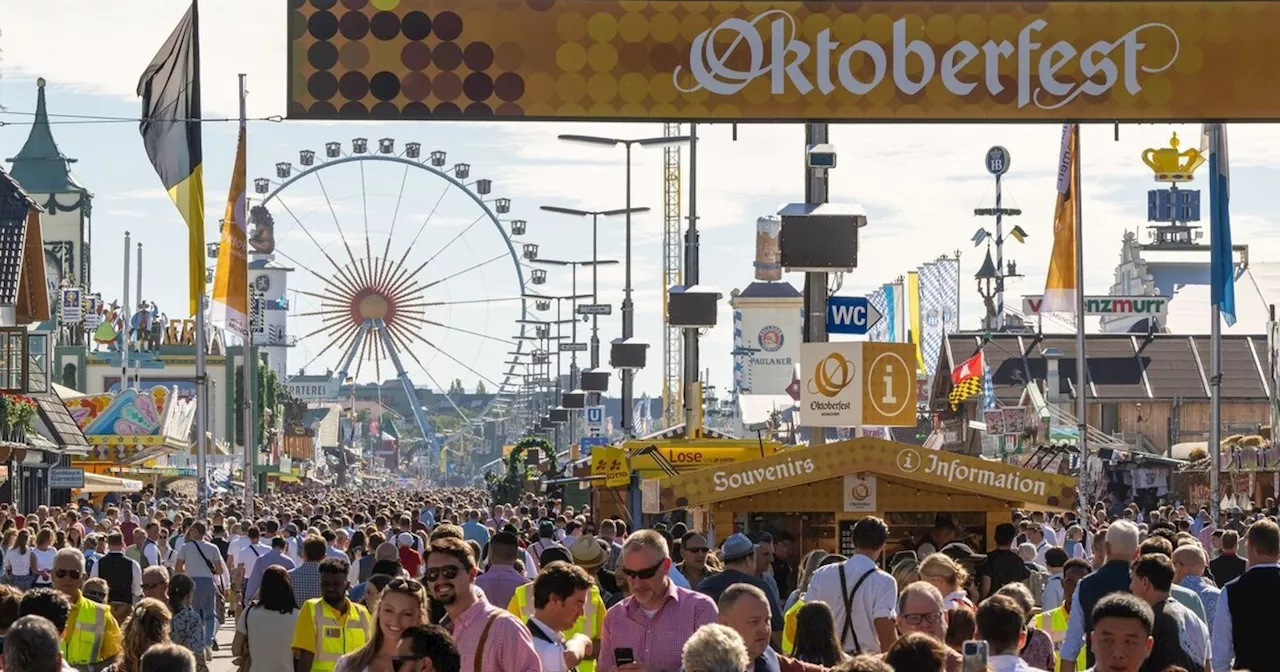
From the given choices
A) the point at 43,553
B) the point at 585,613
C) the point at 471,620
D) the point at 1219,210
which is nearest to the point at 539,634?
the point at 471,620

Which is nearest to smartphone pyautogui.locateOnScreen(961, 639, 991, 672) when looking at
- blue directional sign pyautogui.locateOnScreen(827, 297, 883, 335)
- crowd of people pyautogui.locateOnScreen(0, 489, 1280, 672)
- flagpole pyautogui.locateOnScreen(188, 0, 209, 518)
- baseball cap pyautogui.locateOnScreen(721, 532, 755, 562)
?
crowd of people pyautogui.locateOnScreen(0, 489, 1280, 672)

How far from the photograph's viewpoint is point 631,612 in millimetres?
9227

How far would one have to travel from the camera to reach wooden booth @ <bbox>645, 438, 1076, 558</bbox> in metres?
19.5

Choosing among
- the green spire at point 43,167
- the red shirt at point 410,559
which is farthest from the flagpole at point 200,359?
the green spire at point 43,167

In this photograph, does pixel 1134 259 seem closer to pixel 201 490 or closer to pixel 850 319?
pixel 201 490

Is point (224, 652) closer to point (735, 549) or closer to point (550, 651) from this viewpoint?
point (735, 549)

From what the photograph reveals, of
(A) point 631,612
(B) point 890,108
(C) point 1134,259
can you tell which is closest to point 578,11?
(B) point 890,108

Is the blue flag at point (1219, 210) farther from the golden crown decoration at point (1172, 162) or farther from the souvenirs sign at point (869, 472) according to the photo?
the golden crown decoration at point (1172, 162)

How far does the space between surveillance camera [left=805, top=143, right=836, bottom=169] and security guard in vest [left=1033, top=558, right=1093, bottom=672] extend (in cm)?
637

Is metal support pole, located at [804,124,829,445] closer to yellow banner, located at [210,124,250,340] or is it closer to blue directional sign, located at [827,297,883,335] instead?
blue directional sign, located at [827,297,883,335]

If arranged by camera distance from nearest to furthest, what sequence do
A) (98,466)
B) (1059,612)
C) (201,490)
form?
(1059,612) → (201,490) → (98,466)

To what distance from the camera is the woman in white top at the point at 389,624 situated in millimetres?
8914

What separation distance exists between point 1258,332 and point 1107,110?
189 feet

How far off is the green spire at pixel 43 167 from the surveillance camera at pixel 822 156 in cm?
8867
